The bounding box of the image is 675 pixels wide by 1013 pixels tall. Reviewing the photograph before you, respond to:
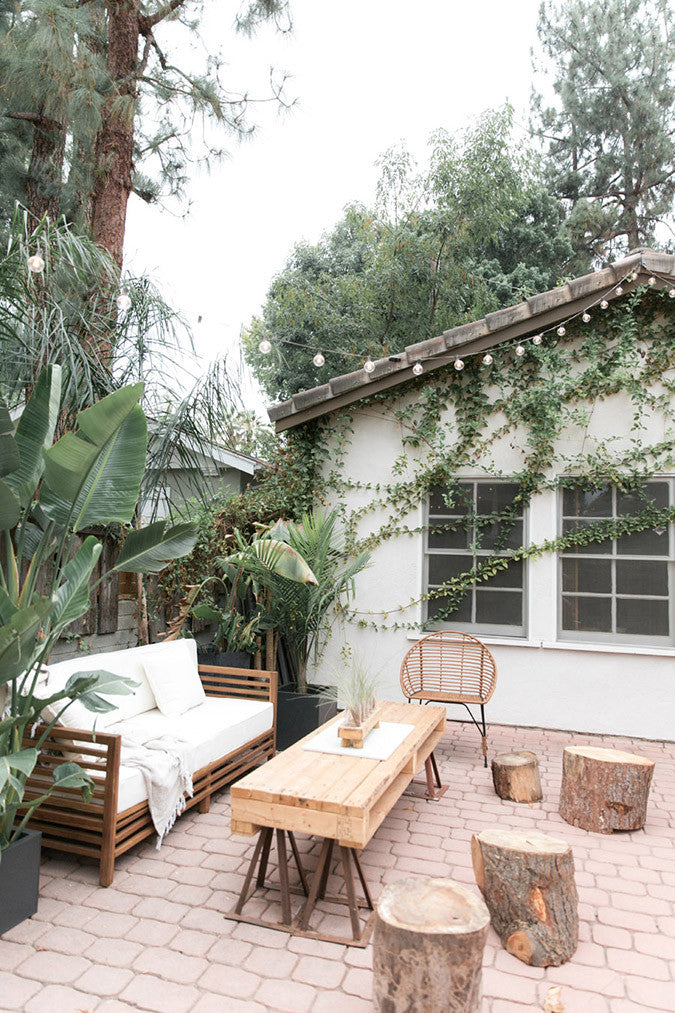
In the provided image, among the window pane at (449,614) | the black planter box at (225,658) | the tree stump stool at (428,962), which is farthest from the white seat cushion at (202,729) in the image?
the window pane at (449,614)

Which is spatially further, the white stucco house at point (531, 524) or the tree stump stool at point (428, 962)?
the white stucco house at point (531, 524)

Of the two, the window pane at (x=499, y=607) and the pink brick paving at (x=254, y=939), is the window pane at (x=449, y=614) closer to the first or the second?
the window pane at (x=499, y=607)

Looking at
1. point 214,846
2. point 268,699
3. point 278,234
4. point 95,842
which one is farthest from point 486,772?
point 278,234

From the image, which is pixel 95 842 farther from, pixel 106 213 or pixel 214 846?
pixel 106 213

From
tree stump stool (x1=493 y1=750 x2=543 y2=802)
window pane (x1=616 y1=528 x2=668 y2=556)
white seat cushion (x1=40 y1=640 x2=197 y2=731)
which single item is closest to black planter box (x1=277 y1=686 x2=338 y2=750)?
white seat cushion (x1=40 y1=640 x2=197 y2=731)

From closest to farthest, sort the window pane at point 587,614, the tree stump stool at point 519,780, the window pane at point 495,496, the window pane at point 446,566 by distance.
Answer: the tree stump stool at point 519,780, the window pane at point 587,614, the window pane at point 495,496, the window pane at point 446,566

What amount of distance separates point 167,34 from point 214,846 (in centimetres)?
691

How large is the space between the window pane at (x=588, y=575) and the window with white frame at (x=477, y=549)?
379 mm

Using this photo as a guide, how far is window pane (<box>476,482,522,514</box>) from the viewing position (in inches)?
240

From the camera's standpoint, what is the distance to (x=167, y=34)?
6.43m

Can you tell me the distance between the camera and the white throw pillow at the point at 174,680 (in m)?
4.22

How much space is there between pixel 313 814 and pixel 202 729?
1.43 meters

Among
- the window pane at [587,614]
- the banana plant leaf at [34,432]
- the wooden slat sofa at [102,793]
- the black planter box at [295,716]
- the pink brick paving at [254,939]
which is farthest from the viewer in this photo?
the window pane at [587,614]

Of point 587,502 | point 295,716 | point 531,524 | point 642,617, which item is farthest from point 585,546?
point 295,716
